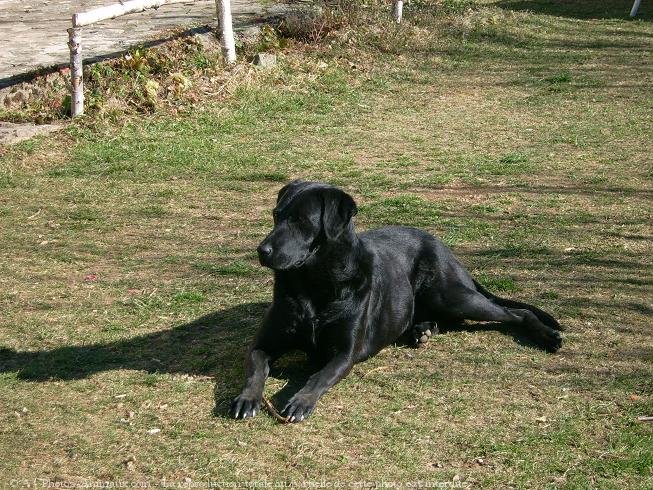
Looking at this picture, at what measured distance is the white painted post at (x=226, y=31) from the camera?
12227 mm

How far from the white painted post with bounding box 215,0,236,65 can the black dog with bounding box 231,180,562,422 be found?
6.79 m

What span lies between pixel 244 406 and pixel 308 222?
38.6 inches

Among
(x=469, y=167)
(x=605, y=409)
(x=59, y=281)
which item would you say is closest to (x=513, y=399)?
(x=605, y=409)

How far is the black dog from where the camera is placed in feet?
17.2

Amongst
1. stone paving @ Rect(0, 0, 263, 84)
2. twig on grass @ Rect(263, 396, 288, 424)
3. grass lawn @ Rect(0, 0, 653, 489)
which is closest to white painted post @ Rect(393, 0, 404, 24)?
grass lawn @ Rect(0, 0, 653, 489)

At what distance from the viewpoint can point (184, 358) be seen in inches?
232

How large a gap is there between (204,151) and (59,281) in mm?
3384

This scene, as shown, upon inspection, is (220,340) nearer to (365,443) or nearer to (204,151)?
(365,443)

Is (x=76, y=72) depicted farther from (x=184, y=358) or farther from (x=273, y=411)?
(x=273, y=411)

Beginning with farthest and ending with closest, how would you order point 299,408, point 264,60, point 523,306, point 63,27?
1. point 63,27
2. point 264,60
3. point 523,306
4. point 299,408

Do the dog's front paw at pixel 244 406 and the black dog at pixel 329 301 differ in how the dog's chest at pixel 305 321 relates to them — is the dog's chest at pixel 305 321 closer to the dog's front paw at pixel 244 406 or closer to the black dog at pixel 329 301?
the black dog at pixel 329 301

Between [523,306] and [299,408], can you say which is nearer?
[299,408]

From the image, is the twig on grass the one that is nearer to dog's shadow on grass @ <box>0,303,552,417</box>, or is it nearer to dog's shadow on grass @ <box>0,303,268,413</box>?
dog's shadow on grass @ <box>0,303,552,417</box>

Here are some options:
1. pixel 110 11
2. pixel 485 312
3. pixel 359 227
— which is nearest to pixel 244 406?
pixel 485 312
